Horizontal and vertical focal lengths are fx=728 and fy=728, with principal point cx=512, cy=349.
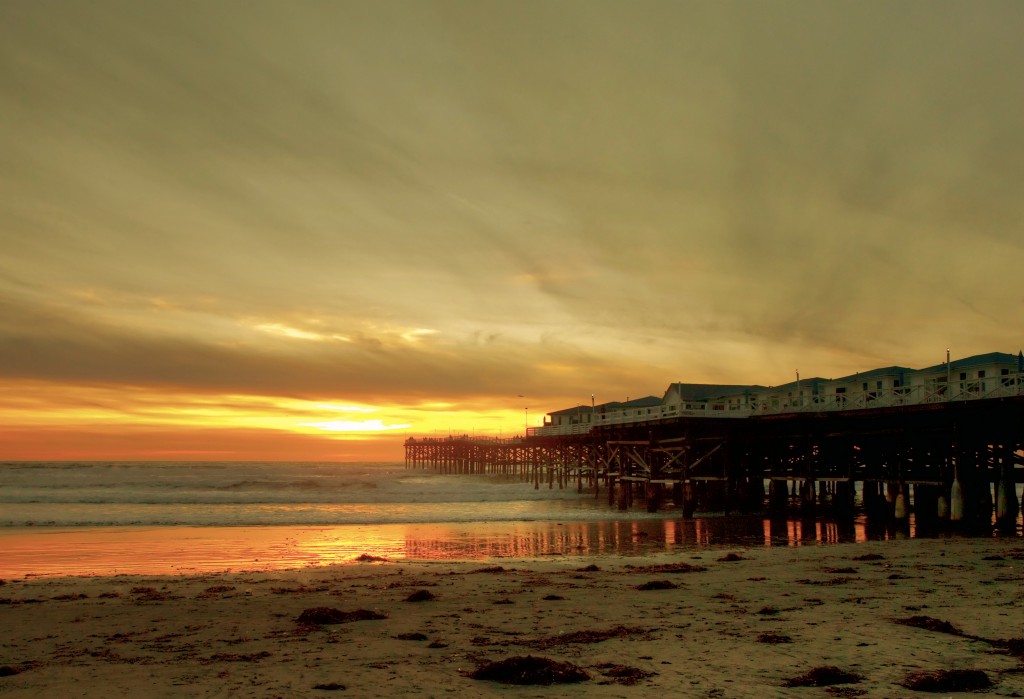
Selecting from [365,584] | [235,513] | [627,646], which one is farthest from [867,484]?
[235,513]

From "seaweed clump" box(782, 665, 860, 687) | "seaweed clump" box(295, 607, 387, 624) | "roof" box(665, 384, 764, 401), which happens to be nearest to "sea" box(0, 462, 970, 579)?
"seaweed clump" box(295, 607, 387, 624)

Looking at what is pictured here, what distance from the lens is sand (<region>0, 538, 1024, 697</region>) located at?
342 inches

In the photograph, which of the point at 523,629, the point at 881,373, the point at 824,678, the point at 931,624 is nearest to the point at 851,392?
the point at 881,373

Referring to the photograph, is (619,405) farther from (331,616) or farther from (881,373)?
(331,616)

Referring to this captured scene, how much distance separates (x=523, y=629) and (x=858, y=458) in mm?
37403

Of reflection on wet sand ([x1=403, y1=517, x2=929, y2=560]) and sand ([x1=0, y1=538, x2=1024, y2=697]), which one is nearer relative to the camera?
sand ([x1=0, y1=538, x2=1024, y2=697])

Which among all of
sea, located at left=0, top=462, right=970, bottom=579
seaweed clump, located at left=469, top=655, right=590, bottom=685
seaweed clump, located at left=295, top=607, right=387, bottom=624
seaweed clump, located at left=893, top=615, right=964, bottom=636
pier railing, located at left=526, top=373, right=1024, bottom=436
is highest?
pier railing, located at left=526, top=373, right=1024, bottom=436

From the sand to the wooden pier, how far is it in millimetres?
13056

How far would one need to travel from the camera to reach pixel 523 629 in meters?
11.8

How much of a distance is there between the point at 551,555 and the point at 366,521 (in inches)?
797

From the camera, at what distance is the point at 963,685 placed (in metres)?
7.91

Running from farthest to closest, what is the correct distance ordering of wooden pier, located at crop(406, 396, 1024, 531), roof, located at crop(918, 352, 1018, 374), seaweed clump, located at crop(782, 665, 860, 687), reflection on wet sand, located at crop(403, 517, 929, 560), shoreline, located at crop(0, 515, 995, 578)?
roof, located at crop(918, 352, 1018, 374) < wooden pier, located at crop(406, 396, 1024, 531) < reflection on wet sand, located at crop(403, 517, 929, 560) < shoreline, located at crop(0, 515, 995, 578) < seaweed clump, located at crop(782, 665, 860, 687)

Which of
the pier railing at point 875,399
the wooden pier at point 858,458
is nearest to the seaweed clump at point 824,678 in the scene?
the wooden pier at point 858,458

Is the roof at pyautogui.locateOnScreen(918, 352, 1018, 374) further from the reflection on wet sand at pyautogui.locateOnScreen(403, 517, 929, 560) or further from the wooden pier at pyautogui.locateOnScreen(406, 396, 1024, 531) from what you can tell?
the reflection on wet sand at pyautogui.locateOnScreen(403, 517, 929, 560)
